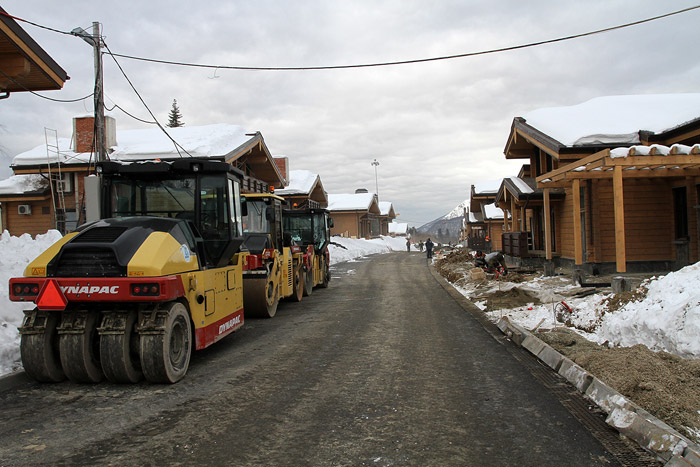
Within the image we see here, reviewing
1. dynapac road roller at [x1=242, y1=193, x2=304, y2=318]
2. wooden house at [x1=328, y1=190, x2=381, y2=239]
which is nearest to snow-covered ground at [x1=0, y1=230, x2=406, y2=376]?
dynapac road roller at [x1=242, y1=193, x2=304, y2=318]

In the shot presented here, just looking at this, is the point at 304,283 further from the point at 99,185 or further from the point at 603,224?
the point at 603,224

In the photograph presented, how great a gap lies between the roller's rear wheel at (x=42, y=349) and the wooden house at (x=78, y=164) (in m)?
13.6

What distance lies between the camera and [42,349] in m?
5.35

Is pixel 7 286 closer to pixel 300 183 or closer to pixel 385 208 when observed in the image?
pixel 300 183

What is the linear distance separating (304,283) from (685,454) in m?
11.5

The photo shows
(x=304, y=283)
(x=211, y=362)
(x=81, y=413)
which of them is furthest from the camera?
(x=304, y=283)

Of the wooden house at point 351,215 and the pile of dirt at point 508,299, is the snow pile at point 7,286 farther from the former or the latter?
the wooden house at point 351,215

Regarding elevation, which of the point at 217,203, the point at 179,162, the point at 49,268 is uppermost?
the point at 179,162

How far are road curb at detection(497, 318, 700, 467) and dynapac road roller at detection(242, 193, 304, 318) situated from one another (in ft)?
18.1

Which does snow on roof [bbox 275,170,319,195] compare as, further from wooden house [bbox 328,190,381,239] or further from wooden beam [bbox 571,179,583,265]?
wooden beam [bbox 571,179,583,265]

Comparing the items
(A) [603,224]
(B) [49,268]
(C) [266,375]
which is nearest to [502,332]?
(C) [266,375]

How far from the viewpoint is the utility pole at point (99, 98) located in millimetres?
11781

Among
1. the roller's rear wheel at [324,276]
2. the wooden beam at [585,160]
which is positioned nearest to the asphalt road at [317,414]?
the wooden beam at [585,160]

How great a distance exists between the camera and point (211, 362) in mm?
6625
